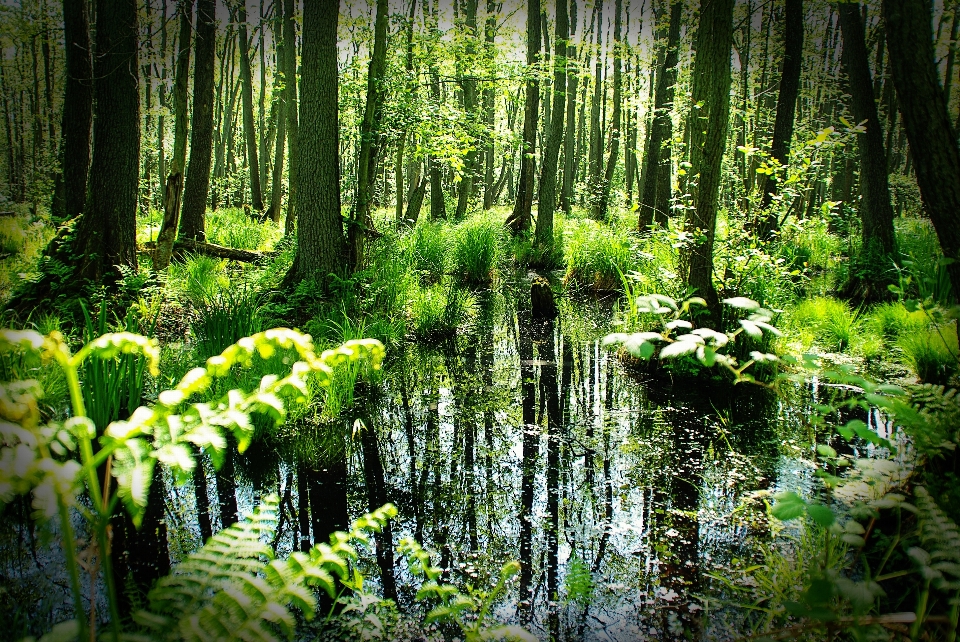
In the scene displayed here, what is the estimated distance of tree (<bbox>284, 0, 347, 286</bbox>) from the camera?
6766 mm

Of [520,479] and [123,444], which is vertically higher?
[123,444]

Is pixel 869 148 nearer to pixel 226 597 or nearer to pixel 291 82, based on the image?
pixel 226 597

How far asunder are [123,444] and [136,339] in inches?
12.2

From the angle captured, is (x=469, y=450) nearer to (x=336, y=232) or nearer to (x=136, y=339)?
(x=136, y=339)

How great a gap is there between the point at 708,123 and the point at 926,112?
8.62 ft

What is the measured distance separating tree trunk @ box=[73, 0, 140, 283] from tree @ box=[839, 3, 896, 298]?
33.6 feet

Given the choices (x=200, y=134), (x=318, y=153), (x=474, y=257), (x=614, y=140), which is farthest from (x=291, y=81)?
(x=614, y=140)

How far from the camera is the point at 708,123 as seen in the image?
5.21m

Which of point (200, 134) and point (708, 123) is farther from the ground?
point (200, 134)

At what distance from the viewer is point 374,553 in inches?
109

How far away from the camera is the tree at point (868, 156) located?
8344 mm

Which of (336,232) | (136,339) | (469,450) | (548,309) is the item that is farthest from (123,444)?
(548,309)

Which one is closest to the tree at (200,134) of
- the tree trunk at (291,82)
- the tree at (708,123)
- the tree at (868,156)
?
the tree trunk at (291,82)

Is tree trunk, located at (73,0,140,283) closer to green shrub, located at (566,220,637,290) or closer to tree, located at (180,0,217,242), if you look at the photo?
tree, located at (180,0,217,242)
